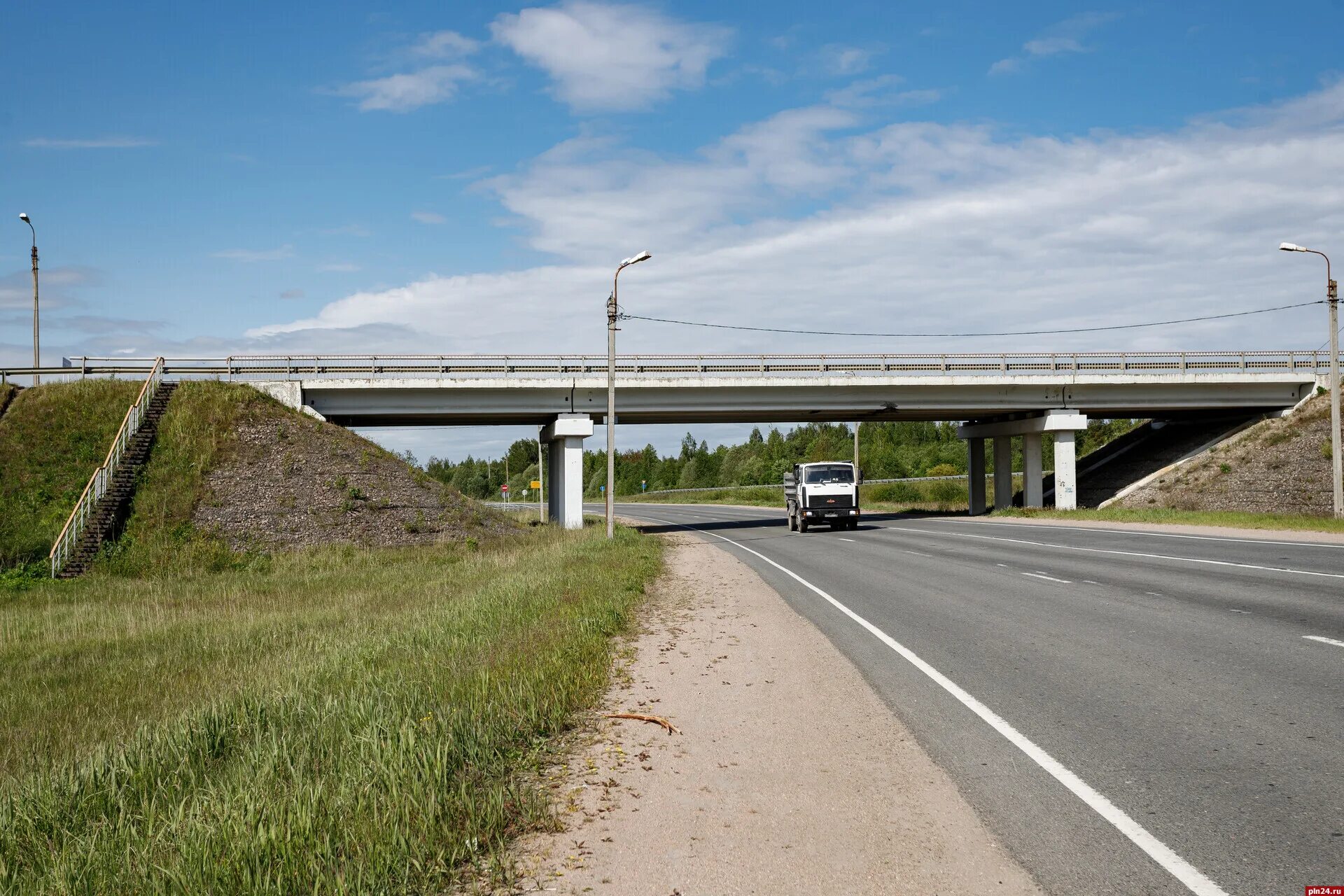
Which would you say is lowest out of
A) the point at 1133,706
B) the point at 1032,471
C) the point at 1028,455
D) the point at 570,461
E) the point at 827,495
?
the point at 1133,706

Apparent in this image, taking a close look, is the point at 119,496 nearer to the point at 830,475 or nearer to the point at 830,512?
the point at 830,512

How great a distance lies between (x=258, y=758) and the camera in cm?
585

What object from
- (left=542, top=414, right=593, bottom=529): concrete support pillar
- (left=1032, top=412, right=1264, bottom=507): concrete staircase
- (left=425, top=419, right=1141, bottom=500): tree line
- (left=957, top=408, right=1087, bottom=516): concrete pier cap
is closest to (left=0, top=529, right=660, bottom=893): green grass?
(left=542, top=414, right=593, bottom=529): concrete support pillar

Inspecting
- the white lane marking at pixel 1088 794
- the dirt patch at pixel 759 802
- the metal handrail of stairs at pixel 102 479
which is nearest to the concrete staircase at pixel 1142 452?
the white lane marking at pixel 1088 794

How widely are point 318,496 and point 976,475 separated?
3541 centimetres

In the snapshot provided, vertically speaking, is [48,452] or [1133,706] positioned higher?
[48,452]

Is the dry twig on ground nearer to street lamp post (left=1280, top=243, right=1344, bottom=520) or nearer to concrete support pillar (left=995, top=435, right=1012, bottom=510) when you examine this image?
street lamp post (left=1280, top=243, right=1344, bottom=520)

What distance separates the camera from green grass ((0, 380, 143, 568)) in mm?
28891

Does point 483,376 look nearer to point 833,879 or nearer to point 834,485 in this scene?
point 834,485

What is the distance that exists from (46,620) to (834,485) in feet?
88.8

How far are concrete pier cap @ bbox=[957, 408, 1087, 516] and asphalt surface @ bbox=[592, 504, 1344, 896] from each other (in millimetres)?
28689

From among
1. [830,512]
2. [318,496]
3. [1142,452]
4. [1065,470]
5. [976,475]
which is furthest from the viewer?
[976,475]

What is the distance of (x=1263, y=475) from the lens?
1569 inches

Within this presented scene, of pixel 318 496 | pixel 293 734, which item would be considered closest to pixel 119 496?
pixel 318 496
